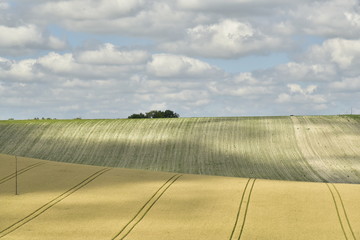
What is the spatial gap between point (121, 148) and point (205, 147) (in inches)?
320

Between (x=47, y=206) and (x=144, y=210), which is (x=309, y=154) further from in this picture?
(x=47, y=206)

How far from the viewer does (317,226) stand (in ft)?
105

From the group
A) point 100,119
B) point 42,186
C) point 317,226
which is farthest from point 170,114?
point 317,226

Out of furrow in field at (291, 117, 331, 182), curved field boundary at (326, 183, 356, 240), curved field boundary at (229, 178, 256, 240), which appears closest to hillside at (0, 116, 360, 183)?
furrow in field at (291, 117, 331, 182)

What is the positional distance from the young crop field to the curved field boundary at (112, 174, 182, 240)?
50mm

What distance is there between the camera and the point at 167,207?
36219 millimetres

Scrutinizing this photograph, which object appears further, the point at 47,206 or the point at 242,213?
the point at 47,206

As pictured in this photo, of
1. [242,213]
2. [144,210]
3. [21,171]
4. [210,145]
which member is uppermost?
[210,145]

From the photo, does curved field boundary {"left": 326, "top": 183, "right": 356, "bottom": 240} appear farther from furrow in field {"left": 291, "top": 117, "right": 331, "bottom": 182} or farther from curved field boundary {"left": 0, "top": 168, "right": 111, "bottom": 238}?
curved field boundary {"left": 0, "top": 168, "right": 111, "bottom": 238}

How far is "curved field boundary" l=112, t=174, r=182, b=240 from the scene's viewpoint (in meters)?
30.6

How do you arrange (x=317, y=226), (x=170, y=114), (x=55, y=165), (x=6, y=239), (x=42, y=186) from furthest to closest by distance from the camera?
1. (x=170, y=114)
2. (x=55, y=165)
3. (x=42, y=186)
4. (x=317, y=226)
5. (x=6, y=239)

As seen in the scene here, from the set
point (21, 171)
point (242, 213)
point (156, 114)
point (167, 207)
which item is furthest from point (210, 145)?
point (156, 114)

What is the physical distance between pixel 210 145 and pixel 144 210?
91.6ft

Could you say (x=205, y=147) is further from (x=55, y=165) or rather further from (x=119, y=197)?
(x=119, y=197)
